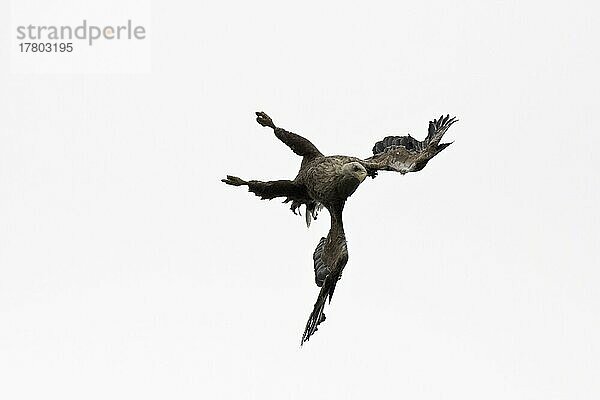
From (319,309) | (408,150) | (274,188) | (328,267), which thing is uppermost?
(408,150)

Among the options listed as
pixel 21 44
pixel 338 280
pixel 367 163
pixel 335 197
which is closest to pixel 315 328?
pixel 338 280

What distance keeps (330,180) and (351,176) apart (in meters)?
0.18

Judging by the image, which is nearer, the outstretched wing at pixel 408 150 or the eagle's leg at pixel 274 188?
the eagle's leg at pixel 274 188

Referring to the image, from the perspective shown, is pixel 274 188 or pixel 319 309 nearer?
pixel 319 309

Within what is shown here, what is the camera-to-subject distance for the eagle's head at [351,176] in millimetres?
6324

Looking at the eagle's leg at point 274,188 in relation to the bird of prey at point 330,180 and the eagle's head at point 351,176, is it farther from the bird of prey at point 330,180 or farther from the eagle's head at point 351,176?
the eagle's head at point 351,176

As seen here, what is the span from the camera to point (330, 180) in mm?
6441

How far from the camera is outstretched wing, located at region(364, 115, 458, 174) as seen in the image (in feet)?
22.5

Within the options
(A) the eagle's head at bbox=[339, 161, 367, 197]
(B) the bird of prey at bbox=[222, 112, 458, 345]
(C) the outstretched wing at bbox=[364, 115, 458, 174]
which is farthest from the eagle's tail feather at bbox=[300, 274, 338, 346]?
(C) the outstretched wing at bbox=[364, 115, 458, 174]

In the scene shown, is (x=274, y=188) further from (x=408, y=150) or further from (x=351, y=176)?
(x=408, y=150)

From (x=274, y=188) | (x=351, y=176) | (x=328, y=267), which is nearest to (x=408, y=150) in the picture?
(x=351, y=176)

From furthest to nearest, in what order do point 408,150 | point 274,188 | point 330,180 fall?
point 408,150 < point 274,188 < point 330,180

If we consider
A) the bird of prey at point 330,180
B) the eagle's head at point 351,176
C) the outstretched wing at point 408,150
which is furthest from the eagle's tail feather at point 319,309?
the outstretched wing at point 408,150

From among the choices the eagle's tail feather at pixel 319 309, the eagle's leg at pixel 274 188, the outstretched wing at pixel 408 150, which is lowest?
the eagle's tail feather at pixel 319 309
